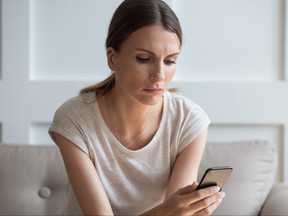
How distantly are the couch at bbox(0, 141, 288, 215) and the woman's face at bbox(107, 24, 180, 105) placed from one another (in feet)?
1.85

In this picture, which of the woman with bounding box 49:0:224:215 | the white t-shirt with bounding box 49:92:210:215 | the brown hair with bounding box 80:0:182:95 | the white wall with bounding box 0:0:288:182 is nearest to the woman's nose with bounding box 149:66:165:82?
the woman with bounding box 49:0:224:215

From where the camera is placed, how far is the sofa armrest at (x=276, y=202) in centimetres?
171

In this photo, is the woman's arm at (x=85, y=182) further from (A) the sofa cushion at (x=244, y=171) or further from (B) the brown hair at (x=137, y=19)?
(A) the sofa cushion at (x=244, y=171)

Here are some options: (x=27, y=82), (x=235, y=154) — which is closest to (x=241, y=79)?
(x=235, y=154)

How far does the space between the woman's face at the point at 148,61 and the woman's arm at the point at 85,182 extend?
0.75ft

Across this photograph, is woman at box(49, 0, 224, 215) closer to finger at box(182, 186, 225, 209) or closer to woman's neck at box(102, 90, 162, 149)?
woman's neck at box(102, 90, 162, 149)

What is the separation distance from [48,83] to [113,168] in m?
0.72

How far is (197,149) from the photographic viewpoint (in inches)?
60.4

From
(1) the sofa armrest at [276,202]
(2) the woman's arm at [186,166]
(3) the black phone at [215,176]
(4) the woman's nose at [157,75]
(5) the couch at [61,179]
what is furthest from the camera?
(5) the couch at [61,179]

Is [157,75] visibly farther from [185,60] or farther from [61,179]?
[185,60]

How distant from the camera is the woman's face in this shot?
1.37 m

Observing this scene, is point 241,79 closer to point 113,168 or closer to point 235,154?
point 235,154

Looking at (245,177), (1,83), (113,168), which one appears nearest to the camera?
(113,168)

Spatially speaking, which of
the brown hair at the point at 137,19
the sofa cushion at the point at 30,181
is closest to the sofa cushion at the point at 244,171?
the sofa cushion at the point at 30,181
